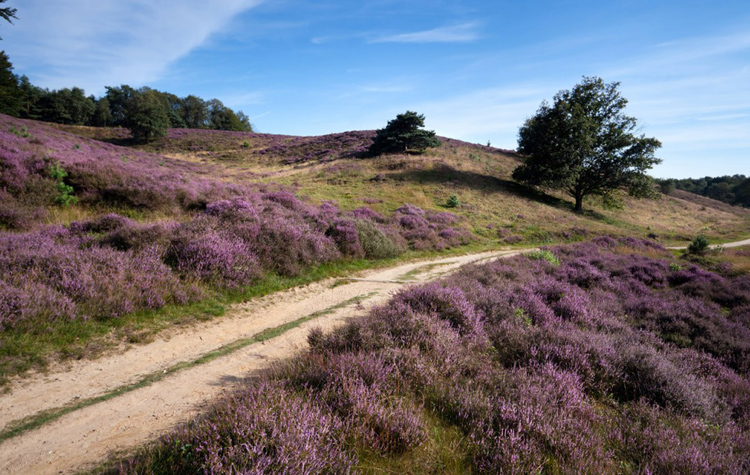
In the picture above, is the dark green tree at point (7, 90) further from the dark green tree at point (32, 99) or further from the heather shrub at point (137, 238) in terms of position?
the heather shrub at point (137, 238)

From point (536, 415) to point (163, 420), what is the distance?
4895mm

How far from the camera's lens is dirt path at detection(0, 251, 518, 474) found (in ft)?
11.8

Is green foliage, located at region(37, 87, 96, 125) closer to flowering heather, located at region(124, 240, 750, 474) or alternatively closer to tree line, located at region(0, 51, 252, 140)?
tree line, located at region(0, 51, 252, 140)

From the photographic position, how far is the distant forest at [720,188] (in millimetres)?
82350

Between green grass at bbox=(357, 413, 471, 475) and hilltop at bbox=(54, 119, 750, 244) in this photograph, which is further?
hilltop at bbox=(54, 119, 750, 244)

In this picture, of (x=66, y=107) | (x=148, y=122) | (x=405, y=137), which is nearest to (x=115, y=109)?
(x=66, y=107)

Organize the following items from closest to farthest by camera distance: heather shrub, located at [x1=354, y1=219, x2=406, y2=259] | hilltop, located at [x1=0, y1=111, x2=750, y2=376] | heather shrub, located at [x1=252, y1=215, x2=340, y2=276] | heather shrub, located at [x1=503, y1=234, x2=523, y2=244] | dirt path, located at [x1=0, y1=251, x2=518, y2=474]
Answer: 1. dirt path, located at [x1=0, y1=251, x2=518, y2=474]
2. hilltop, located at [x1=0, y1=111, x2=750, y2=376]
3. heather shrub, located at [x1=252, y1=215, x2=340, y2=276]
4. heather shrub, located at [x1=354, y1=219, x2=406, y2=259]
5. heather shrub, located at [x1=503, y1=234, x2=523, y2=244]

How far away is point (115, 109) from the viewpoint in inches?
3433

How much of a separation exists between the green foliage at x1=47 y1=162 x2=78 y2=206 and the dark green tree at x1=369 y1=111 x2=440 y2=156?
121ft

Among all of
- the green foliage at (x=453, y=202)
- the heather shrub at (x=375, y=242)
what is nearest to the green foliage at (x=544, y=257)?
the heather shrub at (x=375, y=242)

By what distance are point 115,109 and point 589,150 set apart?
117922 millimetres

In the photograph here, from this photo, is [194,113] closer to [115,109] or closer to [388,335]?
[115,109]

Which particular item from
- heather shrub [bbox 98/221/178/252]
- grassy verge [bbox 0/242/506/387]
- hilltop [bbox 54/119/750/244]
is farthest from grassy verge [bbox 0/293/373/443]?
hilltop [bbox 54/119/750/244]

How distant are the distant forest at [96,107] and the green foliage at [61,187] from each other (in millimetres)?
57867
